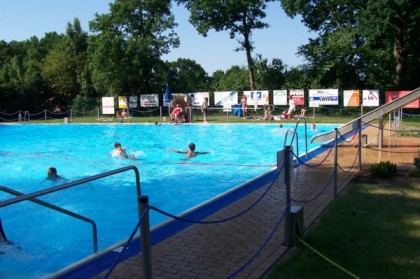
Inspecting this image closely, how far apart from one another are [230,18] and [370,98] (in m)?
15.3

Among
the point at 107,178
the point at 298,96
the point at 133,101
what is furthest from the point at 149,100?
the point at 107,178

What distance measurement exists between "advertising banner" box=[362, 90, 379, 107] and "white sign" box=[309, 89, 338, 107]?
1.86 m

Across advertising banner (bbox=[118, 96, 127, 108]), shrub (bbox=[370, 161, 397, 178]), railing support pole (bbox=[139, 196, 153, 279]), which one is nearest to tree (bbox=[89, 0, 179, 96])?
advertising banner (bbox=[118, 96, 127, 108])

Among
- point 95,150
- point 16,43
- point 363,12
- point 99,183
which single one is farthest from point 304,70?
point 16,43

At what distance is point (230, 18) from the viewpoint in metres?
36.4

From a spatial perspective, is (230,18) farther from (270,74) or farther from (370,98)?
(370,98)

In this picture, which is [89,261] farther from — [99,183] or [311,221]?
[99,183]

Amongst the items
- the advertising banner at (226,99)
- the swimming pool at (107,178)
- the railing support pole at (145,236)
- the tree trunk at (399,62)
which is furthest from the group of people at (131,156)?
the tree trunk at (399,62)

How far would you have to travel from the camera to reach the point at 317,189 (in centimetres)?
839

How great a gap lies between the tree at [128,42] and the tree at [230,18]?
9.27 feet

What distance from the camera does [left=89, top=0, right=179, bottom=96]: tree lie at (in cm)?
3619

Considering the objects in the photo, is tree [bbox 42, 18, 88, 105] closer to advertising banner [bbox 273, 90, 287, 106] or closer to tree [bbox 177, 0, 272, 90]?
tree [bbox 177, 0, 272, 90]

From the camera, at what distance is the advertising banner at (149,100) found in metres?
34.7

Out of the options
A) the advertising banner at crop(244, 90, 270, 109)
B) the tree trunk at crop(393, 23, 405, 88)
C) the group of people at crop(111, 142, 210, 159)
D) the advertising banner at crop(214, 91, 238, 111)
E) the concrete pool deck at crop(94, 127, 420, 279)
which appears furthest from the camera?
the advertising banner at crop(214, 91, 238, 111)
